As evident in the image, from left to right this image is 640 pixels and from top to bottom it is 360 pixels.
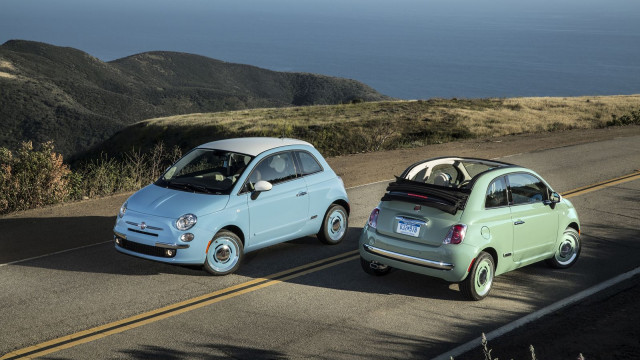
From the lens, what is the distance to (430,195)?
8.65 meters

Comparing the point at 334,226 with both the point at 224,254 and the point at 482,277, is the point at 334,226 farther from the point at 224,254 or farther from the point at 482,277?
the point at 482,277

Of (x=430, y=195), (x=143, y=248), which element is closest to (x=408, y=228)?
(x=430, y=195)

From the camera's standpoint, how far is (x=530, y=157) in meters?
21.7

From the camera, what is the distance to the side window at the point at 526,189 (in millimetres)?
9422

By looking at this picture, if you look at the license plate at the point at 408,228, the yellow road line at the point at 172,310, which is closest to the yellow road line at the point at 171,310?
the yellow road line at the point at 172,310

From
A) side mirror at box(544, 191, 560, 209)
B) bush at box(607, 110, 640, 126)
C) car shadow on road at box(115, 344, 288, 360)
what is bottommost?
car shadow on road at box(115, 344, 288, 360)

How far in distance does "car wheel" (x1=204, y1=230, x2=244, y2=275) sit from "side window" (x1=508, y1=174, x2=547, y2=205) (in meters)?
3.80

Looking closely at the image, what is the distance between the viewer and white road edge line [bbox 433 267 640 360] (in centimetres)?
713

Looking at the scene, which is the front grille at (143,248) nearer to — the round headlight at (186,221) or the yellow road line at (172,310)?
the round headlight at (186,221)

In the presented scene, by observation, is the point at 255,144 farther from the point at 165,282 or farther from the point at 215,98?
the point at 215,98

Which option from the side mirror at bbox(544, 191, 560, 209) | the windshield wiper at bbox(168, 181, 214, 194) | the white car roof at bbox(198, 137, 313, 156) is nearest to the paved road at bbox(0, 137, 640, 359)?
the side mirror at bbox(544, 191, 560, 209)

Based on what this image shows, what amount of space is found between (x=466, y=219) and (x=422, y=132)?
2701cm

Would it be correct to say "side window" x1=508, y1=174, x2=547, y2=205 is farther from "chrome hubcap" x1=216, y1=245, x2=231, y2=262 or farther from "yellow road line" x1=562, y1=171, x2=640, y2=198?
"yellow road line" x1=562, y1=171, x2=640, y2=198

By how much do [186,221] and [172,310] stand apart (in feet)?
4.62
